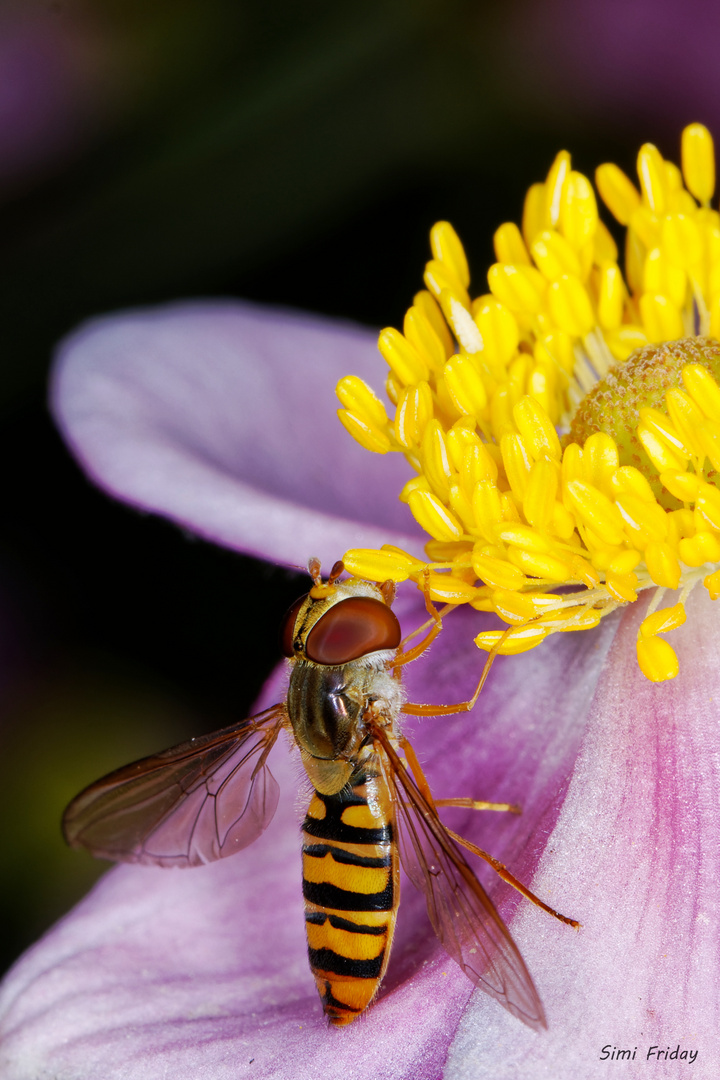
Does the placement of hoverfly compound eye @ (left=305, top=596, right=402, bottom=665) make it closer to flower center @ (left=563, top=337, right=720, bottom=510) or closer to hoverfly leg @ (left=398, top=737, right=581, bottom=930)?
hoverfly leg @ (left=398, top=737, right=581, bottom=930)

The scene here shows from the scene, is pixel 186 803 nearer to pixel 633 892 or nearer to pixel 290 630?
pixel 290 630

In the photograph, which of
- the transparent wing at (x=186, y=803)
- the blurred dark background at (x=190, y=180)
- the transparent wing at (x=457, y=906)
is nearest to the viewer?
the transparent wing at (x=457, y=906)

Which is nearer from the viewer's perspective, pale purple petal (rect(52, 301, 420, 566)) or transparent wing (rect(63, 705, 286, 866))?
transparent wing (rect(63, 705, 286, 866))

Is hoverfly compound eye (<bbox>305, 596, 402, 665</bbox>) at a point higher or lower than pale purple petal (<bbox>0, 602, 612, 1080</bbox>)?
higher

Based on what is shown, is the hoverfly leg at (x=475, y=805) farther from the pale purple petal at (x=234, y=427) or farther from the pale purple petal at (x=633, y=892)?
the pale purple petal at (x=234, y=427)

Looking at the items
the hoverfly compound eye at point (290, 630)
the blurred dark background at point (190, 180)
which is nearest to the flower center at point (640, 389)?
the hoverfly compound eye at point (290, 630)

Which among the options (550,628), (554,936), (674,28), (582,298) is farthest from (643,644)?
(674,28)

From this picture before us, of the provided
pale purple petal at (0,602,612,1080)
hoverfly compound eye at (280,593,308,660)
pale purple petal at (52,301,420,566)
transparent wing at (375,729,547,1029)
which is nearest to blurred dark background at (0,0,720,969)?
pale purple petal at (52,301,420,566)

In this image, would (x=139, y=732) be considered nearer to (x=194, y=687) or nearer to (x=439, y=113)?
(x=194, y=687)
